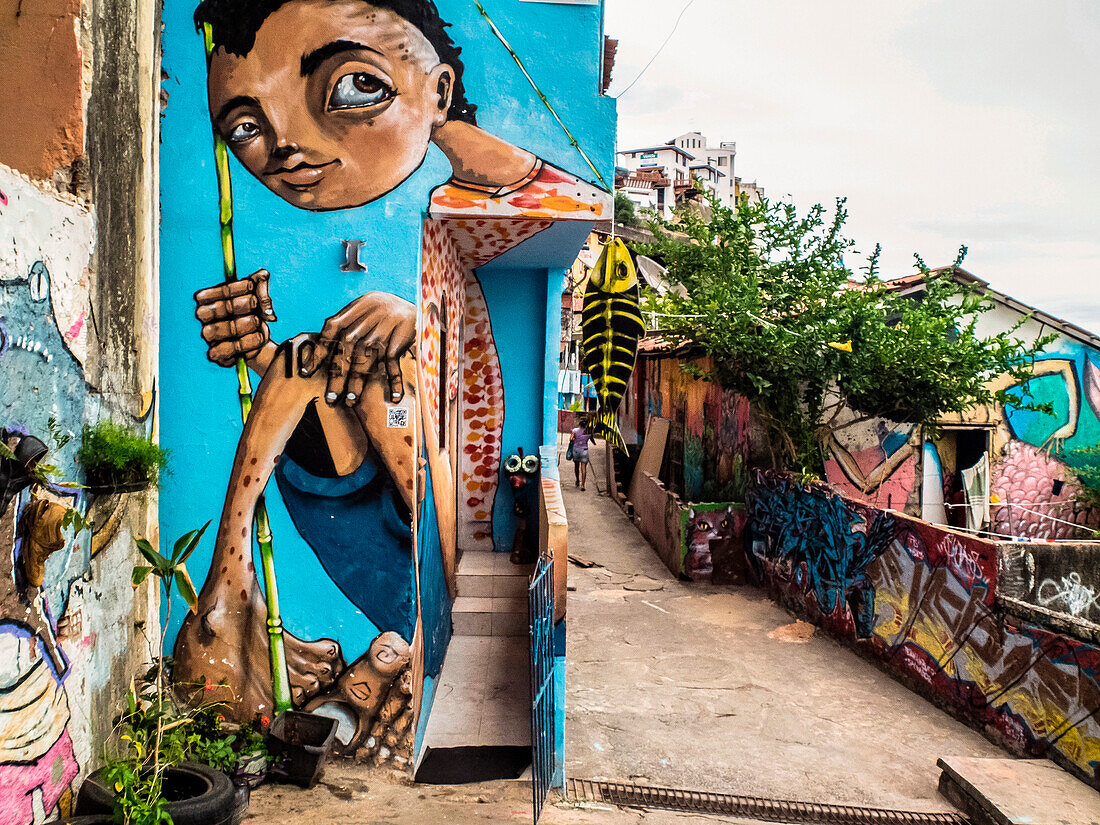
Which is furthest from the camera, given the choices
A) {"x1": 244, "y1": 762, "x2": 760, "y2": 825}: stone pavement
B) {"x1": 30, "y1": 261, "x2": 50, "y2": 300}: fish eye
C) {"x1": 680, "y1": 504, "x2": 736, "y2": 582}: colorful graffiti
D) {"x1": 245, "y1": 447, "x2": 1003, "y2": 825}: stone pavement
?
{"x1": 680, "y1": 504, "x2": 736, "y2": 582}: colorful graffiti

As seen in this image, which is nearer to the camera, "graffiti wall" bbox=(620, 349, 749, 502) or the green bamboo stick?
the green bamboo stick

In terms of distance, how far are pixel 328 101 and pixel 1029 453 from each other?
13.5 meters

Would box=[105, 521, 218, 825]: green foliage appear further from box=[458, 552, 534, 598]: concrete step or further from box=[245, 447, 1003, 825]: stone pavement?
box=[458, 552, 534, 598]: concrete step

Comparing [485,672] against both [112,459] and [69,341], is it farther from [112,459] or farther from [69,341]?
[69,341]

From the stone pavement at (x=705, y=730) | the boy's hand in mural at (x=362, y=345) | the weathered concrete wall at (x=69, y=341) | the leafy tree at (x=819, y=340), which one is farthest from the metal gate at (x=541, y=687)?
the leafy tree at (x=819, y=340)

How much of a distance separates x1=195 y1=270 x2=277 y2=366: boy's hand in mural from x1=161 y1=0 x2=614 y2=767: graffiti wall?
0.5 inches

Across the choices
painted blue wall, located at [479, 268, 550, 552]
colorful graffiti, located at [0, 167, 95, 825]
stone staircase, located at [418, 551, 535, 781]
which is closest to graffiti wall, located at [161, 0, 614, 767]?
stone staircase, located at [418, 551, 535, 781]

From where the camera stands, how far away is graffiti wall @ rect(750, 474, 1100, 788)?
21.6 feet

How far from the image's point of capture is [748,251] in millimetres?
13555

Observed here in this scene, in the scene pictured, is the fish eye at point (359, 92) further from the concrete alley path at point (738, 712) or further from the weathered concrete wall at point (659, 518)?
the weathered concrete wall at point (659, 518)

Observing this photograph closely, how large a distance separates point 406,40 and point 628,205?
135 ft

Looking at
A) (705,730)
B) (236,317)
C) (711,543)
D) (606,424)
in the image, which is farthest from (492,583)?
(711,543)

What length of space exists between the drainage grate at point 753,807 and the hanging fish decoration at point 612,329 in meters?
2.93

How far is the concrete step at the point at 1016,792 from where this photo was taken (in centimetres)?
568
